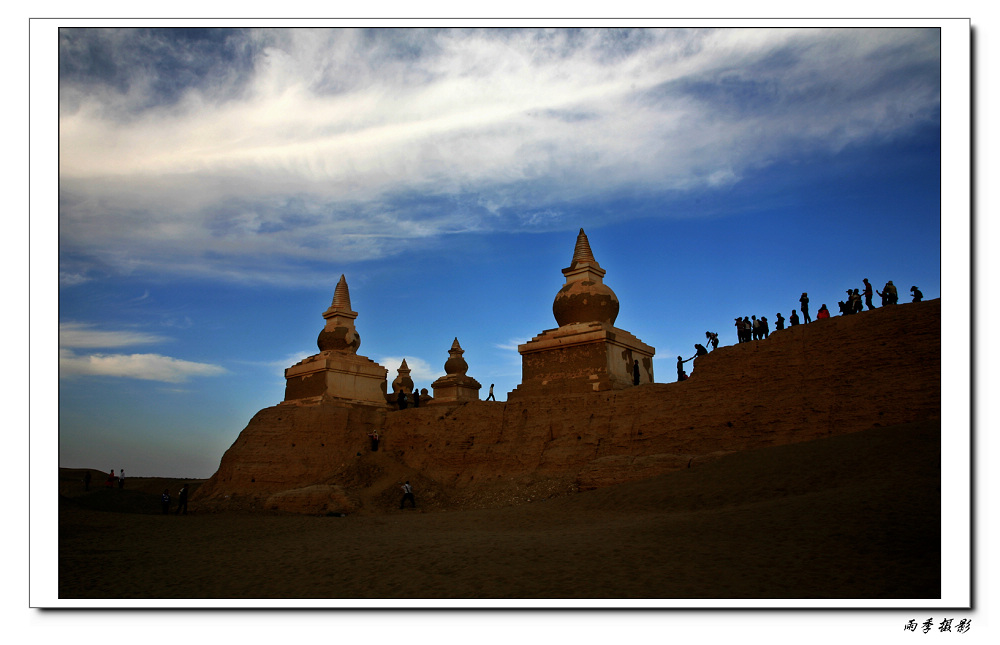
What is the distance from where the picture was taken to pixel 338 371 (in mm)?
21078

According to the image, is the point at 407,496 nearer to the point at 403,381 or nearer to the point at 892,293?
the point at 892,293

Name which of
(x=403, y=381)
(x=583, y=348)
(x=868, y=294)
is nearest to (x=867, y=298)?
(x=868, y=294)

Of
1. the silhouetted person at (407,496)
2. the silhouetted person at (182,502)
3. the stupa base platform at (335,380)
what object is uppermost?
the stupa base platform at (335,380)

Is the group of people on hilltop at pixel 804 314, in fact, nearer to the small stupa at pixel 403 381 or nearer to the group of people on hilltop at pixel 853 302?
the group of people on hilltop at pixel 853 302

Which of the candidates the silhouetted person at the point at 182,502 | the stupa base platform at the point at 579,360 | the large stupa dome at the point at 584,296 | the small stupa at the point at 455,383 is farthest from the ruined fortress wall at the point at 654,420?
the small stupa at the point at 455,383

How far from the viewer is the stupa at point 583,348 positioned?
16.7 metres

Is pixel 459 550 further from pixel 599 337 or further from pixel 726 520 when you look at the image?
pixel 599 337

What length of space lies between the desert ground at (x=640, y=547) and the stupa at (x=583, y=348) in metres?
4.79

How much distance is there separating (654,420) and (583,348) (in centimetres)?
368

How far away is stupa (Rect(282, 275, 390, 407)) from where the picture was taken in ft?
68.6

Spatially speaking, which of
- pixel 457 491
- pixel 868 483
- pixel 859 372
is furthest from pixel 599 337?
pixel 868 483

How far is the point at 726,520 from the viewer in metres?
8.79

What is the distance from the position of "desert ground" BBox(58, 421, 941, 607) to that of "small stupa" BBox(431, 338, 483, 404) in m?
15.0

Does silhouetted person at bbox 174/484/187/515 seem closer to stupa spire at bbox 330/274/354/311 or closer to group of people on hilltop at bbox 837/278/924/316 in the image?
stupa spire at bbox 330/274/354/311
